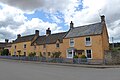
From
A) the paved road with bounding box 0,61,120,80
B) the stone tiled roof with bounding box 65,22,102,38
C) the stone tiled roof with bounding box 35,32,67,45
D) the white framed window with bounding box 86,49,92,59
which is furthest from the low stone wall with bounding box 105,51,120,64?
the stone tiled roof with bounding box 35,32,67,45

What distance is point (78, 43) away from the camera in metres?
42.0

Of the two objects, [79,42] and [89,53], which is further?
[79,42]

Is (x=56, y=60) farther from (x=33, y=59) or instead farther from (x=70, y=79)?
(x=70, y=79)

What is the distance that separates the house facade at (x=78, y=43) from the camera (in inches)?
1508

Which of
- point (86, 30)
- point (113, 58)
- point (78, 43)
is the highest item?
point (86, 30)

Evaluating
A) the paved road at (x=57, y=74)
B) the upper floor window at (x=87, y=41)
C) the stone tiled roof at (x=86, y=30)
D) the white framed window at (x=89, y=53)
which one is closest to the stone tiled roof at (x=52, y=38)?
the stone tiled roof at (x=86, y=30)

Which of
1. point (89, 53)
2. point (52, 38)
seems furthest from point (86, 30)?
point (52, 38)

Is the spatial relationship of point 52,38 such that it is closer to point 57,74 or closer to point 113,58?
point 113,58

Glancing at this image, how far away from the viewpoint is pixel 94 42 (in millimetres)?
38656

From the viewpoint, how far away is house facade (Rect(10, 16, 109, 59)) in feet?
126

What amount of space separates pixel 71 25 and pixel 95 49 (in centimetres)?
1205

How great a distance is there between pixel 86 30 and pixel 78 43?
3436 mm

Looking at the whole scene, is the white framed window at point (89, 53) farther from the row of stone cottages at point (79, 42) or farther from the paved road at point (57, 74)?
the paved road at point (57, 74)

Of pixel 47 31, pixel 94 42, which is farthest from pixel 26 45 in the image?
pixel 94 42
